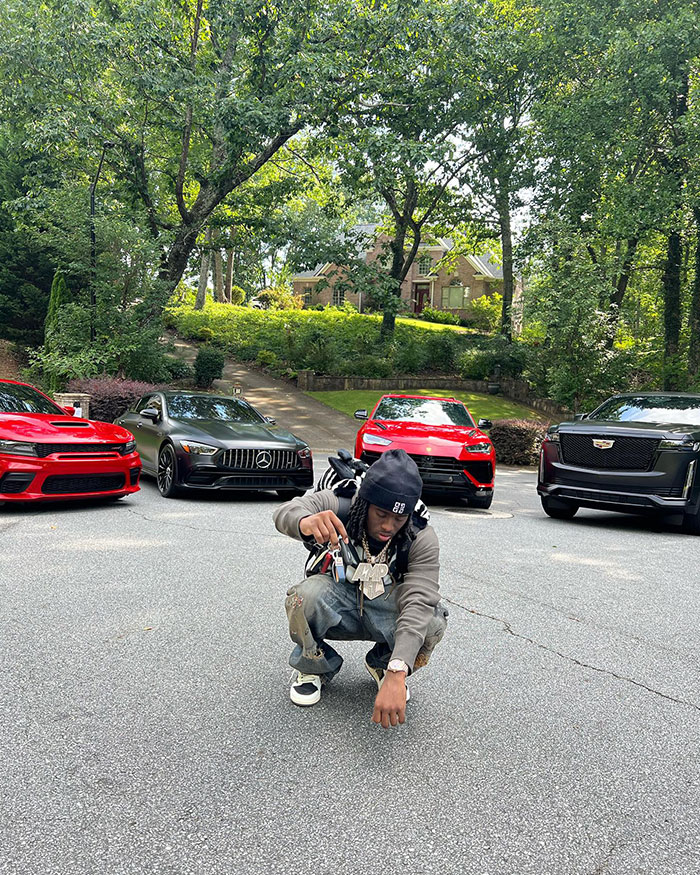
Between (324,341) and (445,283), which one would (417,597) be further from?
(445,283)

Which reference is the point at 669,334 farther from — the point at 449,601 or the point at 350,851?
the point at 350,851

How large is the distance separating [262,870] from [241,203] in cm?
2327

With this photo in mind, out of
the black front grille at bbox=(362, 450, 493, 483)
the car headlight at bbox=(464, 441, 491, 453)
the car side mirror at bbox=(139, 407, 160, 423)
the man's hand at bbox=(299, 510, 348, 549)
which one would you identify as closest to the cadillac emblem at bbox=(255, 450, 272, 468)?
the car side mirror at bbox=(139, 407, 160, 423)

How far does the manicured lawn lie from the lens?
78.0 ft

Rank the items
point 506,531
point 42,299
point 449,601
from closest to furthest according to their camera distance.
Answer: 1. point 449,601
2. point 506,531
3. point 42,299

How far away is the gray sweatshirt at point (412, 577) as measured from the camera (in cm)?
290

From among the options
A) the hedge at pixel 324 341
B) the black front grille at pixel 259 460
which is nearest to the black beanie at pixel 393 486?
the black front grille at pixel 259 460

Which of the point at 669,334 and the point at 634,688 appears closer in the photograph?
the point at 634,688

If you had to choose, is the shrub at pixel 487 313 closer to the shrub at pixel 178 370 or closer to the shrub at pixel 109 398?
the shrub at pixel 178 370

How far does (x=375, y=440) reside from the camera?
33.3ft

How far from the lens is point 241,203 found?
76.6 ft

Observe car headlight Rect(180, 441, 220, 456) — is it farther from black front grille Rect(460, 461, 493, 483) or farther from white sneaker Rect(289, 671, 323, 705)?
white sneaker Rect(289, 671, 323, 705)

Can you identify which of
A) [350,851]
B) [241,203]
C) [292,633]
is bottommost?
[350,851]

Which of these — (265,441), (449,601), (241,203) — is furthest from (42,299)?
(449,601)
